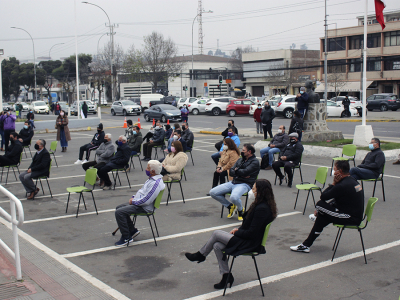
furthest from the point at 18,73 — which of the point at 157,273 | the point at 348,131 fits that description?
the point at 157,273

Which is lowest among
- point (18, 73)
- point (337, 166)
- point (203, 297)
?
point (203, 297)

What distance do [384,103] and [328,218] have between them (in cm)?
3942

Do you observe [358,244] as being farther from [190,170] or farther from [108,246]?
[190,170]

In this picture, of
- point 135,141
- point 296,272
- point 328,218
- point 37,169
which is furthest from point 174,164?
point 135,141

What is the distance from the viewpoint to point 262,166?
13438mm

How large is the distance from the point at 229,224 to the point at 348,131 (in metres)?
18.3

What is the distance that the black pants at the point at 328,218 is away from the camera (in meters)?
6.11

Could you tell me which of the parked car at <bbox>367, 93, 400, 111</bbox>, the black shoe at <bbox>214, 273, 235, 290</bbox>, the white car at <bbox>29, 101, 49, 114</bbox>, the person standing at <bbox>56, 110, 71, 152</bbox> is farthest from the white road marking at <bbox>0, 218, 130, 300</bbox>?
the white car at <bbox>29, 101, 49, 114</bbox>

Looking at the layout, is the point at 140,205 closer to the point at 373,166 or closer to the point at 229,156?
the point at 229,156

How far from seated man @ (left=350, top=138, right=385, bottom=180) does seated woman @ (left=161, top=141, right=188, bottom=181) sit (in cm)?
381

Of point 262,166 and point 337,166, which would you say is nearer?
point 337,166

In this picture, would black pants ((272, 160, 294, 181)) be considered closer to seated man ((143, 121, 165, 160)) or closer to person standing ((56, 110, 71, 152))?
seated man ((143, 121, 165, 160))

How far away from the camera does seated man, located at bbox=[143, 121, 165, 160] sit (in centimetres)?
1572

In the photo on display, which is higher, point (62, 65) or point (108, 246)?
point (62, 65)
